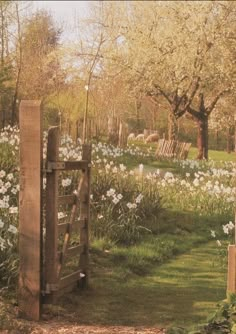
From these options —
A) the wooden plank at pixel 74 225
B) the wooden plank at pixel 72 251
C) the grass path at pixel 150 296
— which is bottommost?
the grass path at pixel 150 296

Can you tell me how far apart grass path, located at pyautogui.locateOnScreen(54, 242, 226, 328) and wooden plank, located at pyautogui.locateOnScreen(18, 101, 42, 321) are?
1.33 feet

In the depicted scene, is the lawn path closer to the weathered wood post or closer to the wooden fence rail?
the weathered wood post

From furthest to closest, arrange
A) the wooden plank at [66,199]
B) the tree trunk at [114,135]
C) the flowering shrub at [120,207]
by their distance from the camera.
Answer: the tree trunk at [114,135] → the flowering shrub at [120,207] → the wooden plank at [66,199]

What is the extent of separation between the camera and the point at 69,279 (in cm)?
630

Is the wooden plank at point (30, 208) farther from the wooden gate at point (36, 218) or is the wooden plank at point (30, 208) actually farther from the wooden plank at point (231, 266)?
the wooden plank at point (231, 266)

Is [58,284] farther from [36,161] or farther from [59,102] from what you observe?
[59,102]

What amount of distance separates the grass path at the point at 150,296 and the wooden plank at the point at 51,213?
0.46 meters

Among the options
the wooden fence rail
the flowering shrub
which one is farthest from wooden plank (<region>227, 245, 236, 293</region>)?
the wooden fence rail

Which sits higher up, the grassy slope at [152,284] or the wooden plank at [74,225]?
the wooden plank at [74,225]

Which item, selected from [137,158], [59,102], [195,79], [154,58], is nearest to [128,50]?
[154,58]

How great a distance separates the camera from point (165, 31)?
28516 mm

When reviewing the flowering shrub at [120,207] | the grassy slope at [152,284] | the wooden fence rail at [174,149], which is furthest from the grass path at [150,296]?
the wooden fence rail at [174,149]

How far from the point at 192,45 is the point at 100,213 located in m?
19.4

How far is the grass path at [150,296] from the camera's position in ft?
19.5
